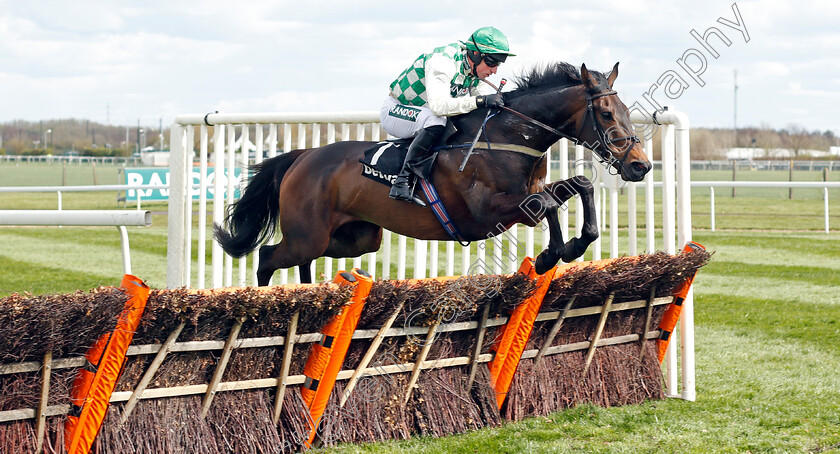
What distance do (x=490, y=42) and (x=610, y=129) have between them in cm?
66

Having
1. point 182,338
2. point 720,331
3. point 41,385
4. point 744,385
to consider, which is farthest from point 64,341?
point 720,331

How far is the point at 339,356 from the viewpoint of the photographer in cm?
317

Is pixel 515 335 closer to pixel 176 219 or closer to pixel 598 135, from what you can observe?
pixel 598 135

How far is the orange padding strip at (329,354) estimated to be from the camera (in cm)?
313

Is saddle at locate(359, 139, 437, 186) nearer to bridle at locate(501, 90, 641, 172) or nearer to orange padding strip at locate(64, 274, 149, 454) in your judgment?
bridle at locate(501, 90, 641, 172)

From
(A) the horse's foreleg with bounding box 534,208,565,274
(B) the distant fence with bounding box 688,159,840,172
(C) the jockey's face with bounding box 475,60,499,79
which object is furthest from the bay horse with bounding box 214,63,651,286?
(B) the distant fence with bounding box 688,159,840,172

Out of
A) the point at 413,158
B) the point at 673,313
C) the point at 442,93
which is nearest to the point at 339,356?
the point at 413,158

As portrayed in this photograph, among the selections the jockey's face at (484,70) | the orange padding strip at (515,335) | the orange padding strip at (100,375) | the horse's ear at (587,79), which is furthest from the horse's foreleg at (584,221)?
the orange padding strip at (100,375)

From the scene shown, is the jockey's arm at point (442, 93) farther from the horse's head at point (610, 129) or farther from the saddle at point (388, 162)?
the horse's head at point (610, 129)

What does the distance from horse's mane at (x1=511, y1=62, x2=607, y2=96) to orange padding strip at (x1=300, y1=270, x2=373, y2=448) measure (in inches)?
52.2

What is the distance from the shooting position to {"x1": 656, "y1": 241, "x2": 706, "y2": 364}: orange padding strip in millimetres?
4051

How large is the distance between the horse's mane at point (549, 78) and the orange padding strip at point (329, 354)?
1326 millimetres

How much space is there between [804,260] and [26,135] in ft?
141

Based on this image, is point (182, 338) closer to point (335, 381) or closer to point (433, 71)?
point (335, 381)
